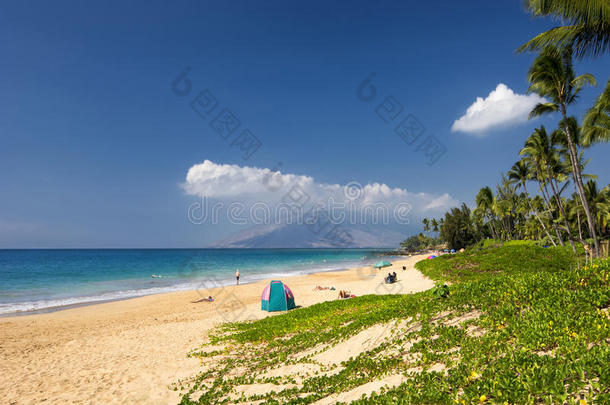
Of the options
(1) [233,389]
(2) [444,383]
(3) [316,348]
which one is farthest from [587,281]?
(1) [233,389]

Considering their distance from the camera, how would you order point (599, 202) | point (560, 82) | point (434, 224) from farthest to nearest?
point (434, 224) → point (599, 202) → point (560, 82)

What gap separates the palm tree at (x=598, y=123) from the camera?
19.0 m

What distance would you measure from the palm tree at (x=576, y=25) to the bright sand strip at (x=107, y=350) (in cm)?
1660

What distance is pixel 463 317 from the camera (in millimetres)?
8188

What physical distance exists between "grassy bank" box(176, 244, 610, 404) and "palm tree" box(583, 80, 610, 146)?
56.4 ft

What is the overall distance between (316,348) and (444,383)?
5815 mm

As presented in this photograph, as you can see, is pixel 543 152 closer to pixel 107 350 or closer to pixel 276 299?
pixel 276 299

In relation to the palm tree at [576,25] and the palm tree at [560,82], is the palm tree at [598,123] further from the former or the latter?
the palm tree at [576,25]

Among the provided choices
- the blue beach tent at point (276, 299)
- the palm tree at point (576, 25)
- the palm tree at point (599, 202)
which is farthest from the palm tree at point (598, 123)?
the blue beach tent at point (276, 299)

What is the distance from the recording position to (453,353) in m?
6.38

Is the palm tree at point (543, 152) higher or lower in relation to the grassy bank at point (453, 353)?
higher

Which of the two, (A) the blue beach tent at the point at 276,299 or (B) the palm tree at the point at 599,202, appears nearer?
(A) the blue beach tent at the point at 276,299

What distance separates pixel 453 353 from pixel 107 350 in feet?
49.4

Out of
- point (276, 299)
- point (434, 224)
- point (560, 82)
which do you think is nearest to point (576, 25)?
point (560, 82)
